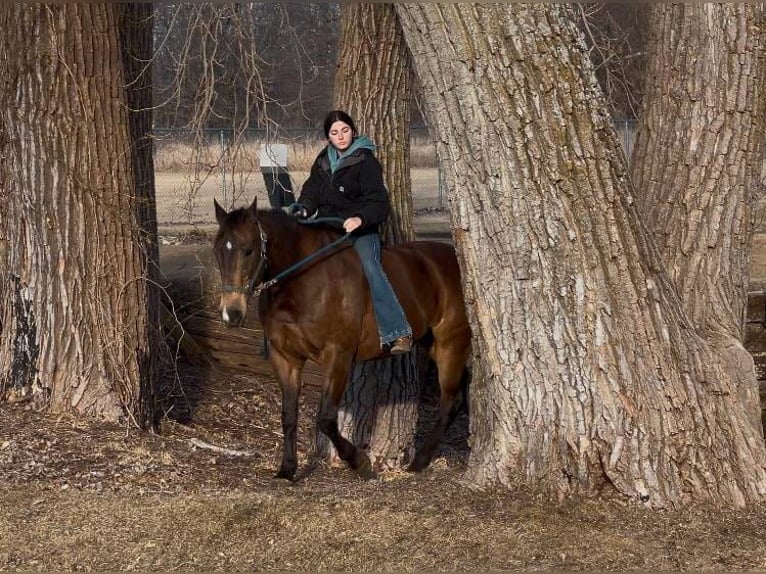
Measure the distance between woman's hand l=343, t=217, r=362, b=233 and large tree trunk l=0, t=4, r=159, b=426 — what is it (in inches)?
76.6

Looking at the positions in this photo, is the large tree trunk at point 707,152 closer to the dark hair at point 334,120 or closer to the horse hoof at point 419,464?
the dark hair at point 334,120

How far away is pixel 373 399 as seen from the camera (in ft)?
28.1

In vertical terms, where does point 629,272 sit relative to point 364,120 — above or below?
below

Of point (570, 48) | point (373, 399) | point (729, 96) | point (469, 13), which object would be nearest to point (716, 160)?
point (729, 96)

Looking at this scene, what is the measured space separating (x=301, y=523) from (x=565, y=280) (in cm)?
200

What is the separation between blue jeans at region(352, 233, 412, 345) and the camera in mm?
7473

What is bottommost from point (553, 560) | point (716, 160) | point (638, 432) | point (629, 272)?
point (553, 560)

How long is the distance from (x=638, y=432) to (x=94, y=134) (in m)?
4.56

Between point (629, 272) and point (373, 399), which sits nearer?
point (629, 272)

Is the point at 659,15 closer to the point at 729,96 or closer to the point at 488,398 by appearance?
the point at 729,96

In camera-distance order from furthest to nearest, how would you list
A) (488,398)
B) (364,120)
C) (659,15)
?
(364,120) < (659,15) < (488,398)

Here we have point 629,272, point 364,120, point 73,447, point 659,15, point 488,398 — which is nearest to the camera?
point 629,272

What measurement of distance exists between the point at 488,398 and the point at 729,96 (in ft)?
8.05

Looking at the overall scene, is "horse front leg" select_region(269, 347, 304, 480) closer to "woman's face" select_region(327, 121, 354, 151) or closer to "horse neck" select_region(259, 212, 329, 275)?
"horse neck" select_region(259, 212, 329, 275)
